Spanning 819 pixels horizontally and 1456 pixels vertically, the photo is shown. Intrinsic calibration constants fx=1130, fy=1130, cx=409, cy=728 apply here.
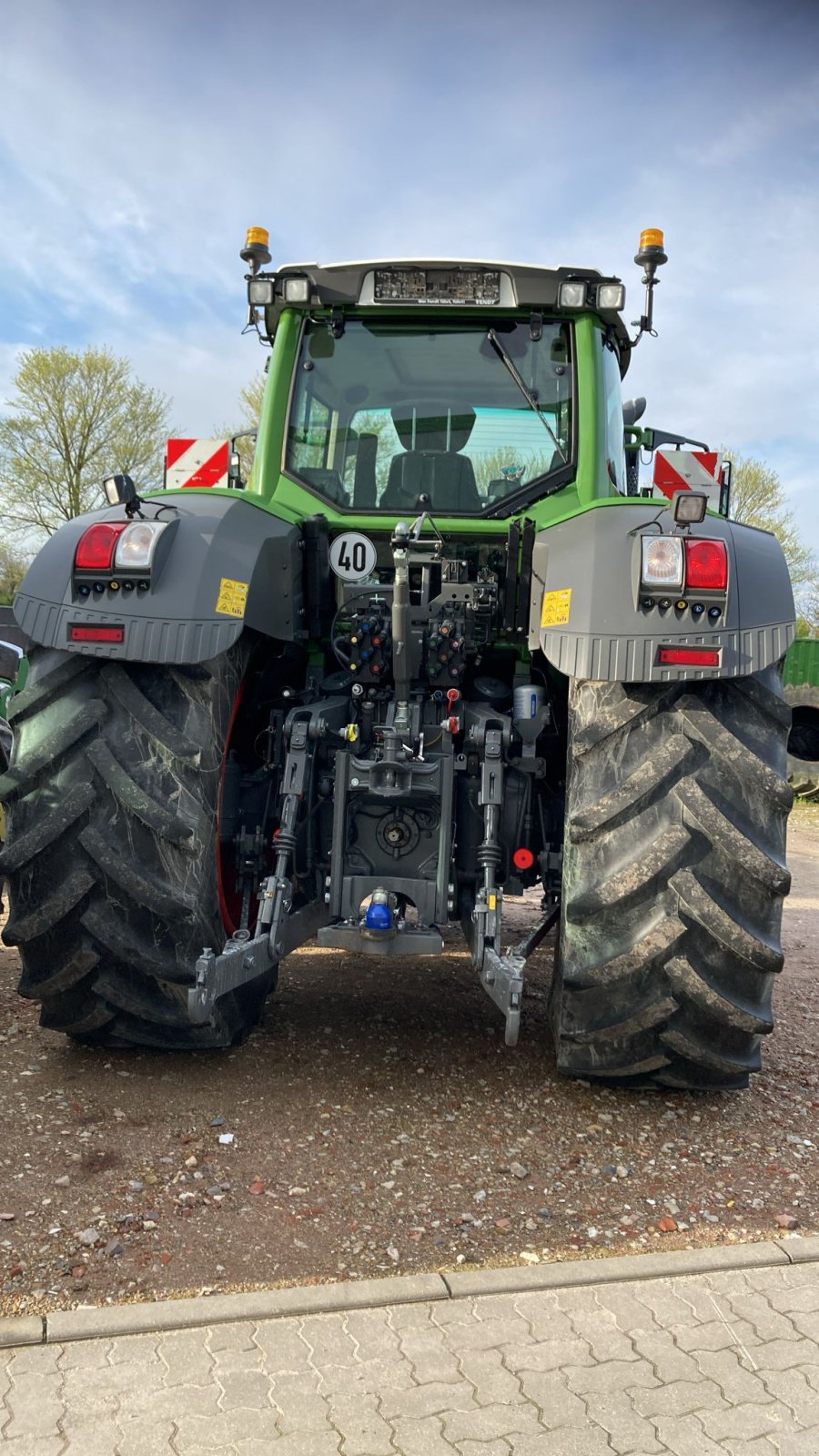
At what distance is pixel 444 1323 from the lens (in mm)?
2445

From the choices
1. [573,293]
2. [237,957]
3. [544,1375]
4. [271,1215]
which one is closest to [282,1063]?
[237,957]

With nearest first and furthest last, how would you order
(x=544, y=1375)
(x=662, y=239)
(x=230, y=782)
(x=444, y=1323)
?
1. (x=544, y=1375)
2. (x=444, y=1323)
3. (x=230, y=782)
4. (x=662, y=239)

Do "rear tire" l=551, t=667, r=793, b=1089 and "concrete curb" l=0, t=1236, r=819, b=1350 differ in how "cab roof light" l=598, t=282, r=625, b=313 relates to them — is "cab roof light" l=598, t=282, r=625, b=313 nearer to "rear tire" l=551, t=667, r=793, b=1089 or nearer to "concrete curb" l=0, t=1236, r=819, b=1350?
"rear tire" l=551, t=667, r=793, b=1089

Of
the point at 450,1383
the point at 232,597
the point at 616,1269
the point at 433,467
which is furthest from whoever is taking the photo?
the point at 433,467

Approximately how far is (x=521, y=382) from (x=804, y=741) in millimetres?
11947

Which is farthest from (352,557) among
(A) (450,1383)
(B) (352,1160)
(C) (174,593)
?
(A) (450,1383)

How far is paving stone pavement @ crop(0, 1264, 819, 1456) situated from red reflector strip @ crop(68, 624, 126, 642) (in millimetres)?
1859

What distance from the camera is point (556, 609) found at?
3436 millimetres

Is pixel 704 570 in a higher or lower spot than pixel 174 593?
higher

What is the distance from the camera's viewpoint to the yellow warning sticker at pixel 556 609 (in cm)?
338

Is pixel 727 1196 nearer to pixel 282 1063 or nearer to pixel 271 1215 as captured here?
pixel 271 1215

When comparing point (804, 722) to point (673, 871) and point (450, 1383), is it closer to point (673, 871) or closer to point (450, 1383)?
point (673, 871)

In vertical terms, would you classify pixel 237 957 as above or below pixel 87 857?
below

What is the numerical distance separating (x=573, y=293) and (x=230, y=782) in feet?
7.40
